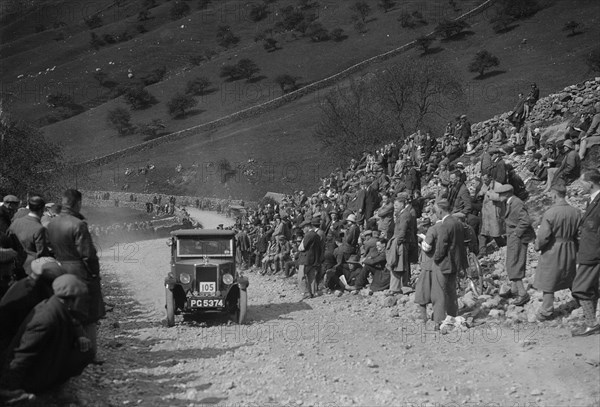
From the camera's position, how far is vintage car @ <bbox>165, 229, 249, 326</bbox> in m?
13.4

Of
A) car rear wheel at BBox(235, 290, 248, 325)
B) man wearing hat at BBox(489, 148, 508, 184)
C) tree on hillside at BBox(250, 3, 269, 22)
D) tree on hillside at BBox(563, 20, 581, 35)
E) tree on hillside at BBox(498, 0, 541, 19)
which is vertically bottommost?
car rear wheel at BBox(235, 290, 248, 325)

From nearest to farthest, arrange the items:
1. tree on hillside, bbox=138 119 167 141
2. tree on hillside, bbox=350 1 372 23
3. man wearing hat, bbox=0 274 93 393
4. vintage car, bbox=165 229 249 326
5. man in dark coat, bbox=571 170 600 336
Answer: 1. man wearing hat, bbox=0 274 93 393
2. man in dark coat, bbox=571 170 600 336
3. vintage car, bbox=165 229 249 326
4. tree on hillside, bbox=138 119 167 141
5. tree on hillside, bbox=350 1 372 23

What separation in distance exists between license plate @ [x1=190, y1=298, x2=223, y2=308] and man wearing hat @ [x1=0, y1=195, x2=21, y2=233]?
3768 millimetres

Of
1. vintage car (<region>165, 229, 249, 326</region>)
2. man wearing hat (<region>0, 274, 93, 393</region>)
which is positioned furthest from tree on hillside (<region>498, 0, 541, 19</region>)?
man wearing hat (<region>0, 274, 93, 393</region>)

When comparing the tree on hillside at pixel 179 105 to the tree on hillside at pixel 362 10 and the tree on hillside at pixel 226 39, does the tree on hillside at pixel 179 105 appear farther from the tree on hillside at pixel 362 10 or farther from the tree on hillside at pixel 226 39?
the tree on hillside at pixel 362 10

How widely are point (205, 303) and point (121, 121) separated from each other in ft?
324

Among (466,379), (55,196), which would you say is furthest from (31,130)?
(466,379)

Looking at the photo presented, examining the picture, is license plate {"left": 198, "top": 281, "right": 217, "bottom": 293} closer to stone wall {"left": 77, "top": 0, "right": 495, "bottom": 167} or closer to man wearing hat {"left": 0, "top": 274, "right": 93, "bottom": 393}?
man wearing hat {"left": 0, "top": 274, "right": 93, "bottom": 393}

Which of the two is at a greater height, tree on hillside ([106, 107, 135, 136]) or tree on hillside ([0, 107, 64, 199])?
tree on hillside ([106, 107, 135, 136])

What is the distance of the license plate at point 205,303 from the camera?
13469 millimetres

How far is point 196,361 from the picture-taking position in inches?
407

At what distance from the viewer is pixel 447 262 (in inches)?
455

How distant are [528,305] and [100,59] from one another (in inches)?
5680

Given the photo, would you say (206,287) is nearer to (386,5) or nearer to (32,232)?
(32,232)
